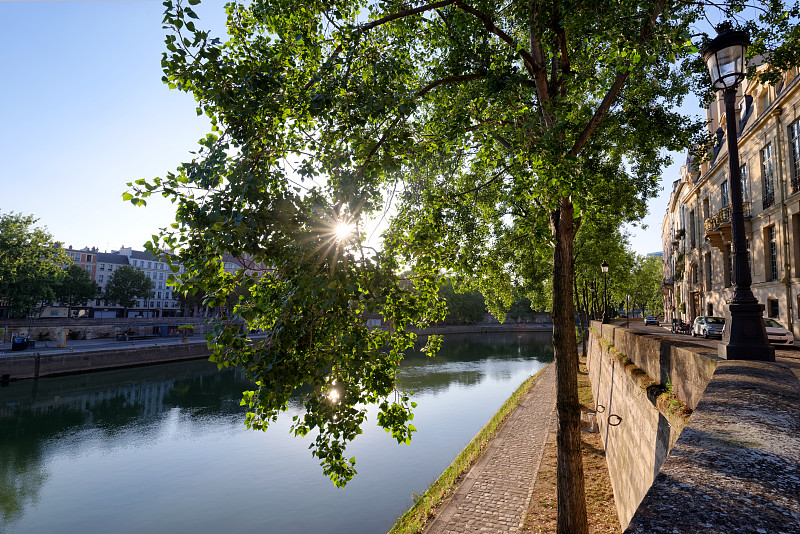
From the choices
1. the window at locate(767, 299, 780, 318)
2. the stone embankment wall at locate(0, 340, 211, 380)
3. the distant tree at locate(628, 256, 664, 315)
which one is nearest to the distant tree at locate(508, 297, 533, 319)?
the distant tree at locate(628, 256, 664, 315)

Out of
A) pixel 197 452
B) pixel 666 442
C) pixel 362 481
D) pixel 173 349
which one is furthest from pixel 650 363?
pixel 173 349

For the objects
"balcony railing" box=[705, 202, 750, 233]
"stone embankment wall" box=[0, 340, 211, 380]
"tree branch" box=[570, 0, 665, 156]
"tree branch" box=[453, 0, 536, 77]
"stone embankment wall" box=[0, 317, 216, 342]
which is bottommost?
"stone embankment wall" box=[0, 340, 211, 380]

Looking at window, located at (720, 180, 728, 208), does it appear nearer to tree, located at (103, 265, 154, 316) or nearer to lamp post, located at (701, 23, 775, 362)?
lamp post, located at (701, 23, 775, 362)

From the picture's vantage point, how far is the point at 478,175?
38.5ft

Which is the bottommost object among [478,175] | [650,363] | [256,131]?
[650,363]

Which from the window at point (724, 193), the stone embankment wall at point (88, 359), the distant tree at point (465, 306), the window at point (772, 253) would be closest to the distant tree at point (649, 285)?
the distant tree at point (465, 306)

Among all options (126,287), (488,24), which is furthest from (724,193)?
(126,287)

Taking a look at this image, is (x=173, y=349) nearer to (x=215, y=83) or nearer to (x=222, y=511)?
(x=222, y=511)

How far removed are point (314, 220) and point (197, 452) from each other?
19680 mm

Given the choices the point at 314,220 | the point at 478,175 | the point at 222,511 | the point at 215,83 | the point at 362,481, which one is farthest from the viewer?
the point at 362,481

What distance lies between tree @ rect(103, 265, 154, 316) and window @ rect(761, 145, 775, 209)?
92.5 m

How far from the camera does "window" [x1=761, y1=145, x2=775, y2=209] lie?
22.0 m

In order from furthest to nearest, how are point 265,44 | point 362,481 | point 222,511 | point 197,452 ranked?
point 197,452 → point 362,481 → point 222,511 → point 265,44

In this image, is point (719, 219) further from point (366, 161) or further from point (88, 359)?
point (88, 359)
